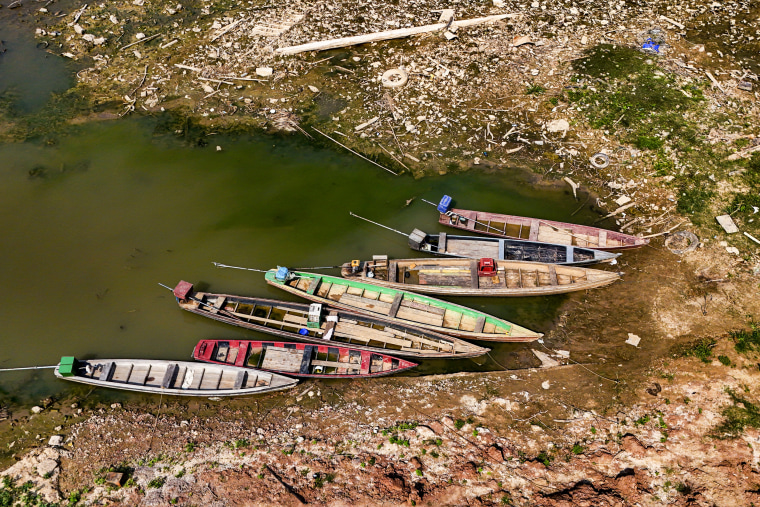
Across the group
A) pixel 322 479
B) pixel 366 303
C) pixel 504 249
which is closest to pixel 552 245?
pixel 504 249

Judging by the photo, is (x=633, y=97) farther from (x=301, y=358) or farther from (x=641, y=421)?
(x=301, y=358)

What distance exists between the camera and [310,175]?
28094 millimetres

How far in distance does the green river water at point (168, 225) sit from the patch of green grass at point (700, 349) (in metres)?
5.43

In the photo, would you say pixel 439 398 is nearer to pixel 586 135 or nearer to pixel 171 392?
pixel 171 392

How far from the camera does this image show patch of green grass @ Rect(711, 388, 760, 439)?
18359mm

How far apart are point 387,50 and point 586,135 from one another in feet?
47.9

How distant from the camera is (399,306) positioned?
22.3 m

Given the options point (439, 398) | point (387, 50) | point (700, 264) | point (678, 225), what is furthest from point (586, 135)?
point (439, 398)

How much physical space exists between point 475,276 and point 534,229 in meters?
4.46

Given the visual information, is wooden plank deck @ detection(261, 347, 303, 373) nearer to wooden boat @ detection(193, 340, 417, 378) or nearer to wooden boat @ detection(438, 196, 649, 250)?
wooden boat @ detection(193, 340, 417, 378)

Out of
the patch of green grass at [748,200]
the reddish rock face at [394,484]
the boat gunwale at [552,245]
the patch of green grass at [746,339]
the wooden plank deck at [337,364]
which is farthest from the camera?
the patch of green grass at [748,200]

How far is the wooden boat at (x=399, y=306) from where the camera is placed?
2125 cm

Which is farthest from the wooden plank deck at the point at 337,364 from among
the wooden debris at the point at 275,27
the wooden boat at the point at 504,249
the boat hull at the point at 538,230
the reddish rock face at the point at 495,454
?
the wooden debris at the point at 275,27

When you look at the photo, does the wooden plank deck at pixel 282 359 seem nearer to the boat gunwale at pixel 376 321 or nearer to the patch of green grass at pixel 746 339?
the boat gunwale at pixel 376 321
